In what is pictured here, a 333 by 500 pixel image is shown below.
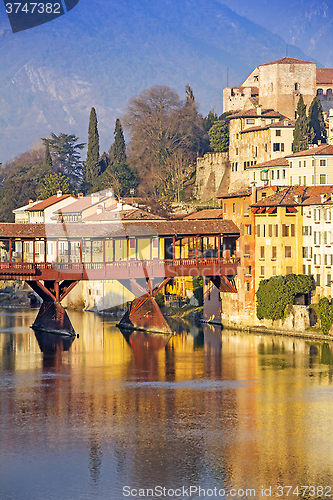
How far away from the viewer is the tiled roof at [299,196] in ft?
232

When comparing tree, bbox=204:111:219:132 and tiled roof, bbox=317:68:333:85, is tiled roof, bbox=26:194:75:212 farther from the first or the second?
tiled roof, bbox=317:68:333:85

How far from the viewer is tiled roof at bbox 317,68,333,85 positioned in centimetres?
13638

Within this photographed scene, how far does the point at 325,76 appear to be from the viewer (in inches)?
5438

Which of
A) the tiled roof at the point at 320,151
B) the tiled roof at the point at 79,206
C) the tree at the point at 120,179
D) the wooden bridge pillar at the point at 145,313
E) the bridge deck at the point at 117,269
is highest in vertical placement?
the tree at the point at 120,179

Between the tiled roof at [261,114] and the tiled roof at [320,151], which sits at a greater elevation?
the tiled roof at [261,114]

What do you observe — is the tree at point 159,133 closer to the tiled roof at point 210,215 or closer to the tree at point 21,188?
the tree at point 21,188

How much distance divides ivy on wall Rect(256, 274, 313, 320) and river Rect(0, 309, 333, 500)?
2.98m

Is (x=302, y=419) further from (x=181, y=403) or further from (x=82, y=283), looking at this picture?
(x=82, y=283)

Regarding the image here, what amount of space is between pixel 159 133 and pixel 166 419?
3482 inches

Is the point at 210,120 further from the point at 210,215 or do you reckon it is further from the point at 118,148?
the point at 210,215

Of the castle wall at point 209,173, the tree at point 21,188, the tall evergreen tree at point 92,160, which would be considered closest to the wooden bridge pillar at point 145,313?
the castle wall at point 209,173

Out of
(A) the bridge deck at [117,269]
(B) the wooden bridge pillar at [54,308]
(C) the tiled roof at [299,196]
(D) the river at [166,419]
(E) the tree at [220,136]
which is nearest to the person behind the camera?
(D) the river at [166,419]

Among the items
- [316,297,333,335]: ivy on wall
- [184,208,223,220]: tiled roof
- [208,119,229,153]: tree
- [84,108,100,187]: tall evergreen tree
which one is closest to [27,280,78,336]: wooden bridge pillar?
[184,208,223,220]: tiled roof

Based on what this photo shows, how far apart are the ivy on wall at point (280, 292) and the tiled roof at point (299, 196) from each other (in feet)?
19.7
